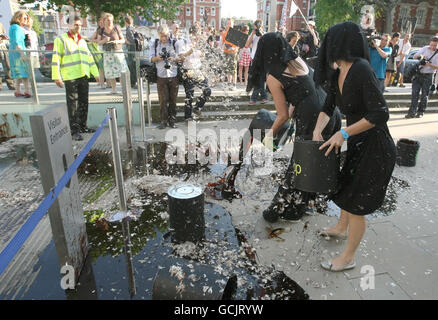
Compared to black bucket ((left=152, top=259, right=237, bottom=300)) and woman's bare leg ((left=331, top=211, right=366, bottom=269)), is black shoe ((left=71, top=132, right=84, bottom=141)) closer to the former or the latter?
black bucket ((left=152, top=259, right=237, bottom=300))

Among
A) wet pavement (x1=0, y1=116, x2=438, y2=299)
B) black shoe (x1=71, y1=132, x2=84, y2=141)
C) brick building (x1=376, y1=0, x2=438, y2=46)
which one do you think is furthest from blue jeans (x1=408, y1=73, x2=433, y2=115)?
brick building (x1=376, y1=0, x2=438, y2=46)

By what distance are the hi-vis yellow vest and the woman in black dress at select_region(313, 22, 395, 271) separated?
200 inches

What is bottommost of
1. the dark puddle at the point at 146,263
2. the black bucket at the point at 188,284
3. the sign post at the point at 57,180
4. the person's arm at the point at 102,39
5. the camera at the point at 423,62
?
the dark puddle at the point at 146,263

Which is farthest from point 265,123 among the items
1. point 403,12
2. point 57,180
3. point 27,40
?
point 403,12

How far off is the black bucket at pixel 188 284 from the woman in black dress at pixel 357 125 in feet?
4.09

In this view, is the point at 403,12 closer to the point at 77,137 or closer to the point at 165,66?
the point at 165,66

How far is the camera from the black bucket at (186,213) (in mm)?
2988

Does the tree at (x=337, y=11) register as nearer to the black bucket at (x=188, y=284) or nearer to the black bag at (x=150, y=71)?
the black bag at (x=150, y=71)

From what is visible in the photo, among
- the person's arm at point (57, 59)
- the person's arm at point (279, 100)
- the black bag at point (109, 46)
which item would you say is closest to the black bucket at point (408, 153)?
the person's arm at point (279, 100)

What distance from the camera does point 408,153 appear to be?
5320 mm

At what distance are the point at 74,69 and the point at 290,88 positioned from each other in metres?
4.70

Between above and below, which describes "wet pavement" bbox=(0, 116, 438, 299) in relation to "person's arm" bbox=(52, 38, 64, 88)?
below

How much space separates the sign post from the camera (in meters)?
2.15

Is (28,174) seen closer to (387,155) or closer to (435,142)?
(387,155)
